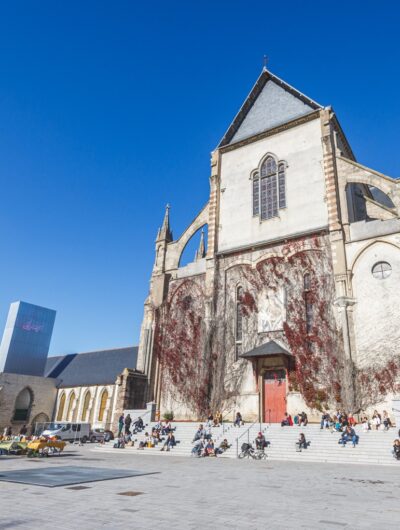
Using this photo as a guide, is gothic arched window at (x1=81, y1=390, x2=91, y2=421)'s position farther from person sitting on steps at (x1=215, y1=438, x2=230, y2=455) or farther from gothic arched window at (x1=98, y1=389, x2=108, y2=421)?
person sitting on steps at (x1=215, y1=438, x2=230, y2=455)

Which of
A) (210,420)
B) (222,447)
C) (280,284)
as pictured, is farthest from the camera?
(280,284)

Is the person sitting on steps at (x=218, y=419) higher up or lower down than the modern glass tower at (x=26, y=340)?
lower down

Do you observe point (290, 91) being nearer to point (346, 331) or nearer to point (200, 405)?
point (346, 331)

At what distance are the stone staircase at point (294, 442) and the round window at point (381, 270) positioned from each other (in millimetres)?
7507

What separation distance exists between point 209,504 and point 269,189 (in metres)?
22.2

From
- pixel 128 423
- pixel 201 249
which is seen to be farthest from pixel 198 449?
pixel 201 249

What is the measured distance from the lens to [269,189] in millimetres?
26094

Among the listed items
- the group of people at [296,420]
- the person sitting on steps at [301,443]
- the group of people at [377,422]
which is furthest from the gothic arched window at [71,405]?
the group of people at [377,422]

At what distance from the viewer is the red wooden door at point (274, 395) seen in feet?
67.9

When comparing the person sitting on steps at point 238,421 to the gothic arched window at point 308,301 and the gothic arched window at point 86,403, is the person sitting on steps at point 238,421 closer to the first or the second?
the gothic arched window at point 308,301

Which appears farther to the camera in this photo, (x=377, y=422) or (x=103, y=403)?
(x=103, y=403)

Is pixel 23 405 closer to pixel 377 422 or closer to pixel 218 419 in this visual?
pixel 218 419

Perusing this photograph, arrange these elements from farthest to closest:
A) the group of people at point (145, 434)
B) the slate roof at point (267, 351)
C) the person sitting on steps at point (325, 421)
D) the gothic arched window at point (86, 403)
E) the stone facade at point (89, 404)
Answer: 1. the gothic arched window at point (86, 403)
2. the stone facade at point (89, 404)
3. the slate roof at point (267, 351)
4. the group of people at point (145, 434)
5. the person sitting on steps at point (325, 421)

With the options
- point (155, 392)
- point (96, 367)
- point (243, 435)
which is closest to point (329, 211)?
A: point (243, 435)
